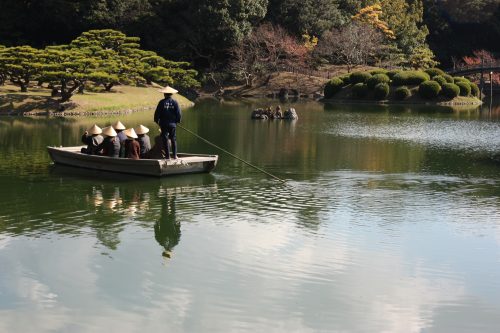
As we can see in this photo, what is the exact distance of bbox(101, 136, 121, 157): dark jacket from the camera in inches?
634

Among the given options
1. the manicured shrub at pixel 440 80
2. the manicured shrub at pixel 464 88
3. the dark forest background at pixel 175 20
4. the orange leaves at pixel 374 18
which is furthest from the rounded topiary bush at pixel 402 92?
the dark forest background at pixel 175 20

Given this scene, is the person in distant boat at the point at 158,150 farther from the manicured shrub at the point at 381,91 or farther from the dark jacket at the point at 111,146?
the manicured shrub at the point at 381,91

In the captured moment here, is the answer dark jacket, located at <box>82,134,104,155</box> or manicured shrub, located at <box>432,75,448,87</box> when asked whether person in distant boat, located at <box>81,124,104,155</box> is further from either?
manicured shrub, located at <box>432,75,448,87</box>

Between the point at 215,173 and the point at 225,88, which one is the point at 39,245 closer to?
the point at 215,173

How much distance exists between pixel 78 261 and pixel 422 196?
24.4 ft

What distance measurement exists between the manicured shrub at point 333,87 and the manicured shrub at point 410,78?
3.96m

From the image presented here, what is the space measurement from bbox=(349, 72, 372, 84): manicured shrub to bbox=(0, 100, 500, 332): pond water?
3004 cm

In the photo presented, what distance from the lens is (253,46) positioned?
56.7 m

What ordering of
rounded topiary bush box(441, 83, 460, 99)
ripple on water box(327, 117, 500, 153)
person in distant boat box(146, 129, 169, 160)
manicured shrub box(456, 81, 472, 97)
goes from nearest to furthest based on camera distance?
1. person in distant boat box(146, 129, 169, 160)
2. ripple on water box(327, 117, 500, 153)
3. rounded topiary bush box(441, 83, 460, 99)
4. manicured shrub box(456, 81, 472, 97)

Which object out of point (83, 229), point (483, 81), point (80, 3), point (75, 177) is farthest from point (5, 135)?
point (483, 81)

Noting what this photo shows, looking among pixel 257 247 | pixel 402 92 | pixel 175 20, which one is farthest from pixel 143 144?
pixel 175 20

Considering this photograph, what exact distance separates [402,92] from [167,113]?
34.7 metres

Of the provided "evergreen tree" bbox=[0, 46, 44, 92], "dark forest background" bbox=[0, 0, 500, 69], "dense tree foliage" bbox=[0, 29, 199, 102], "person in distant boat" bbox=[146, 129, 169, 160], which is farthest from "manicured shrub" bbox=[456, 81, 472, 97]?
"person in distant boat" bbox=[146, 129, 169, 160]

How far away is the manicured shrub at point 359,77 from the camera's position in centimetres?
4891
